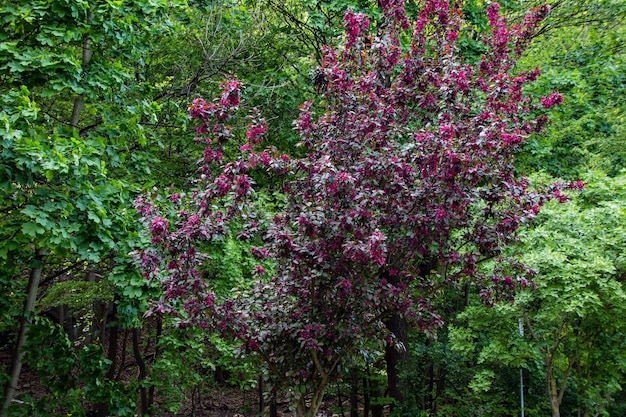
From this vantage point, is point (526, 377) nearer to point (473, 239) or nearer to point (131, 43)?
point (473, 239)

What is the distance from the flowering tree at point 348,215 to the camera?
4.02m

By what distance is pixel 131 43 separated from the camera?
16.5ft

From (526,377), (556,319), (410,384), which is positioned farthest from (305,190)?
(526,377)

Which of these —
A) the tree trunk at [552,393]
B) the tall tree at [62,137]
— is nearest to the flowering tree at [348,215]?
the tall tree at [62,137]

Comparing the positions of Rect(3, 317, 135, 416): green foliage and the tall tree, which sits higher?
the tall tree

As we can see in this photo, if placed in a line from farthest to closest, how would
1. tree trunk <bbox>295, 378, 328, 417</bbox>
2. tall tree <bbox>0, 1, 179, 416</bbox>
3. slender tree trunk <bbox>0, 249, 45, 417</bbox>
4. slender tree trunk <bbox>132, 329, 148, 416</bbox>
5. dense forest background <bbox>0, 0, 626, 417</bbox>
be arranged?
slender tree trunk <bbox>132, 329, 148, 416</bbox>, slender tree trunk <bbox>0, 249, 45, 417</bbox>, tree trunk <bbox>295, 378, 328, 417</bbox>, dense forest background <bbox>0, 0, 626, 417</bbox>, tall tree <bbox>0, 1, 179, 416</bbox>

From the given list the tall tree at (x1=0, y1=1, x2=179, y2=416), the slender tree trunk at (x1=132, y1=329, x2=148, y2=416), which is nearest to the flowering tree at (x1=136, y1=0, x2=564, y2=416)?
the tall tree at (x1=0, y1=1, x2=179, y2=416)

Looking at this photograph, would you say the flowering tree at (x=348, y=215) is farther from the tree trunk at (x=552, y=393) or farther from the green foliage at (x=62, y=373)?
the tree trunk at (x=552, y=393)

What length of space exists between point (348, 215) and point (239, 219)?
1195 mm

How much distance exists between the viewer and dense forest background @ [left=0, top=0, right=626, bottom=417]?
166 inches

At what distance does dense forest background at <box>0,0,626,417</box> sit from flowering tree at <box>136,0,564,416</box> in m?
0.08

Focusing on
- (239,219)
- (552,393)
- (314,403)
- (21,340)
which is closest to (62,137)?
(239,219)

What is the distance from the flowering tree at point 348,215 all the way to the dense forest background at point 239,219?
0.25ft

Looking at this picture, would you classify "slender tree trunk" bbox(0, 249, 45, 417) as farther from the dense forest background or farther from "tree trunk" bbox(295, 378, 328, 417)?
"tree trunk" bbox(295, 378, 328, 417)
